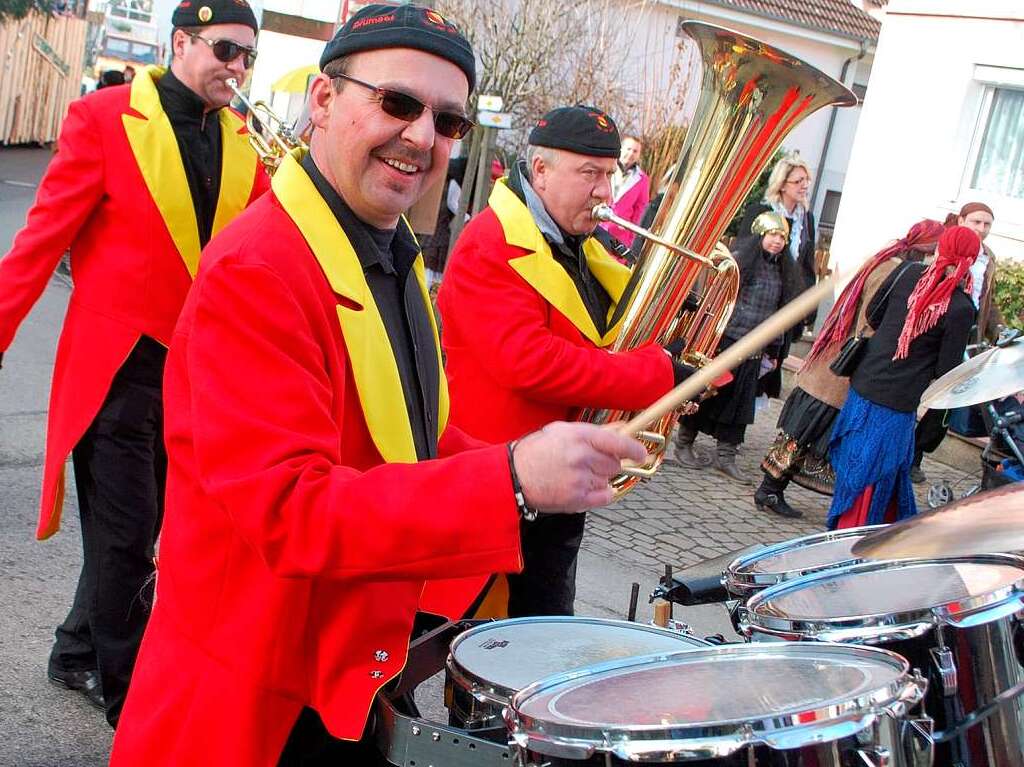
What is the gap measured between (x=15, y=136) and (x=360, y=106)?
82.4 ft

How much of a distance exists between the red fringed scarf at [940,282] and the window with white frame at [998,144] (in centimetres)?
520

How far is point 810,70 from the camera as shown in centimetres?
362

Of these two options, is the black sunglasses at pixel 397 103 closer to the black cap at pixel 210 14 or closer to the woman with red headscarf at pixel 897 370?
the black cap at pixel 210 14

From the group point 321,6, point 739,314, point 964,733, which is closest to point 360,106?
point 964,733

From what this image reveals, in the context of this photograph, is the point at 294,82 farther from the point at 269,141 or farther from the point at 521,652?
the point at 521,652

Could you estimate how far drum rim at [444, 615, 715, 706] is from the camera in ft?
7.18

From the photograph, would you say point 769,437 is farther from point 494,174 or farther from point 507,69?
point 507,69

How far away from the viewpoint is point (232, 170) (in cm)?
374

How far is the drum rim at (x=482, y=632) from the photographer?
7.18ft

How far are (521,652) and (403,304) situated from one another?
0.76m

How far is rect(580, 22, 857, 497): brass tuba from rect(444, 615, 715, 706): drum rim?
982 mm

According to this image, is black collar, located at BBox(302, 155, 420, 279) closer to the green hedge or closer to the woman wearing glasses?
the woman wearing glasses

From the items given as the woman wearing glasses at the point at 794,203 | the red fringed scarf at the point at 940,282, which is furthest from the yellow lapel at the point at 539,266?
the woman wearing glasses at the point at 794,203

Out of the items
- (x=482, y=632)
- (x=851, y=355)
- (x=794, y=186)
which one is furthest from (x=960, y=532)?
(x=794, y=186)
